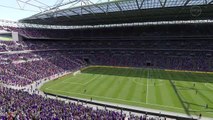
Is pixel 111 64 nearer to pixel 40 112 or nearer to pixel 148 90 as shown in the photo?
pixel 148 90

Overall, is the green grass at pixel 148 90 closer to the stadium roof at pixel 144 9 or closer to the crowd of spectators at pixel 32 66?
the crowd of spectators at pixel 32 66

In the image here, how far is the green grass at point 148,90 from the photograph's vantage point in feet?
106

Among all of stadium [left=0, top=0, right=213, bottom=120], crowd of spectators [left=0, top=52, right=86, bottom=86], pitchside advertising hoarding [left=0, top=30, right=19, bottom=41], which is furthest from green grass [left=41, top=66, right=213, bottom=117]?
pitchside advertising hoarding [left=0, top=30, right=19, bottom=41]

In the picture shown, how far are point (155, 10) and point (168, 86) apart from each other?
20838 millimetres

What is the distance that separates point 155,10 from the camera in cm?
5484

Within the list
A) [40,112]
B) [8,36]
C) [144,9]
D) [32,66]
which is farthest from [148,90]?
[8,36]

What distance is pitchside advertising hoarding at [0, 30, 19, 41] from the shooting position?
214 ft

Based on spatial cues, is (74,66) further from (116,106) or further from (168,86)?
(116,106)

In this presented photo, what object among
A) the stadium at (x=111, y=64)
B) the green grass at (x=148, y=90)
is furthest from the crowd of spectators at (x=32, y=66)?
the green grass at (x=148, y=90)

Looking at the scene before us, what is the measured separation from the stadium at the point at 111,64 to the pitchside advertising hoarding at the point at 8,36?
1.02 feet

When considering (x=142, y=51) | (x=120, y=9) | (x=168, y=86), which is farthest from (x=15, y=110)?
(x=142, y=51)

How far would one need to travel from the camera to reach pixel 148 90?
131 ft

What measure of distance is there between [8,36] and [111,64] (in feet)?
106

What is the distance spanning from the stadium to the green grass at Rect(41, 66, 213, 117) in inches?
5.7
